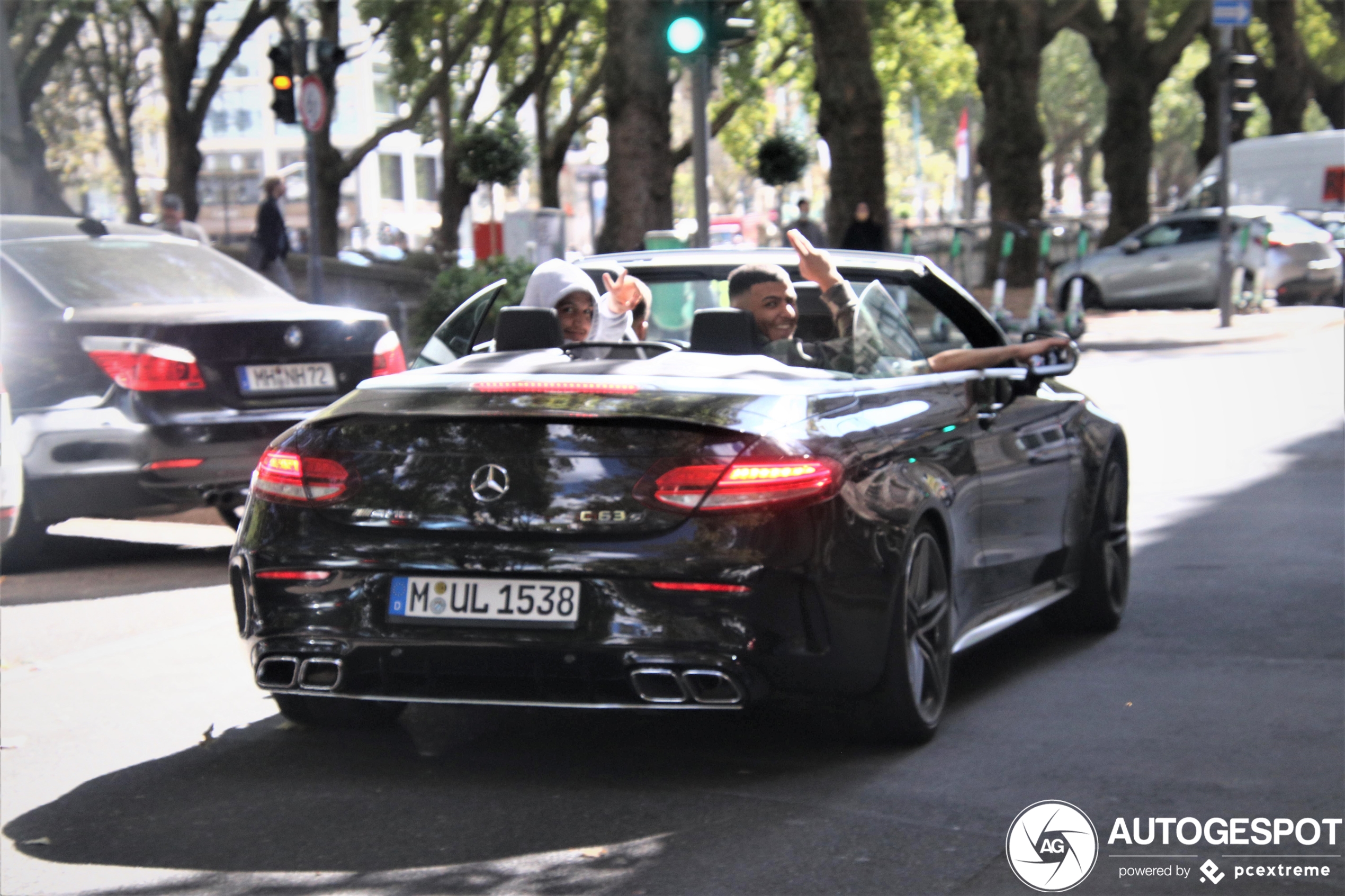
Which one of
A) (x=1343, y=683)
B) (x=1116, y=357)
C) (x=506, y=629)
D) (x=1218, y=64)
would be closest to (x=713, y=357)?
(x=506, y=629)

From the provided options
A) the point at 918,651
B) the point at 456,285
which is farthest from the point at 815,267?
the point at 456,285

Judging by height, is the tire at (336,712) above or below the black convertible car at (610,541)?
below

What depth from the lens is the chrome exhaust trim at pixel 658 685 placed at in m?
5.01

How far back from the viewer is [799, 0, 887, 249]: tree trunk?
2784 cm

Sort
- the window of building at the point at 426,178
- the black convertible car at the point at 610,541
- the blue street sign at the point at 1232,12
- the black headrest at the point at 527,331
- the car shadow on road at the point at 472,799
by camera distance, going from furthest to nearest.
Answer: the window of building at the point at 426,178, the blue street sign at the point at 1232,12, the black headrest at the point at 527,331, the black convertible car at the point at 610,541, the car shadow on road at the point at 472,799

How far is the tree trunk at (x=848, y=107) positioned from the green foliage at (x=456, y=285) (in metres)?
7.88

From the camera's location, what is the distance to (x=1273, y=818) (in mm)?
4871

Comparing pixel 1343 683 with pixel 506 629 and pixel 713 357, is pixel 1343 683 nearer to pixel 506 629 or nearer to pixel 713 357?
pixel 713 357

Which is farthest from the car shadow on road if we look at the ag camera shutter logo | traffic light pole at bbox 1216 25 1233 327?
traffic light pole at bbox 1216 25 1233 327

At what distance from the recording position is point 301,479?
5371 millimetres

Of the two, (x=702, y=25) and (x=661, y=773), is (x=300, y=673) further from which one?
(x=702, y=25)

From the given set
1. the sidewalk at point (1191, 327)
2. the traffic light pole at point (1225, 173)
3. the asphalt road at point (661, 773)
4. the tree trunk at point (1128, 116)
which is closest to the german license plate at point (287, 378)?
the asphalt road at point (661, 773)

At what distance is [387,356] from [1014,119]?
22664 mm

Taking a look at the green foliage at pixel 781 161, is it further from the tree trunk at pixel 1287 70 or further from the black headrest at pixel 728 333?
the black headrest at pixel 728 333
